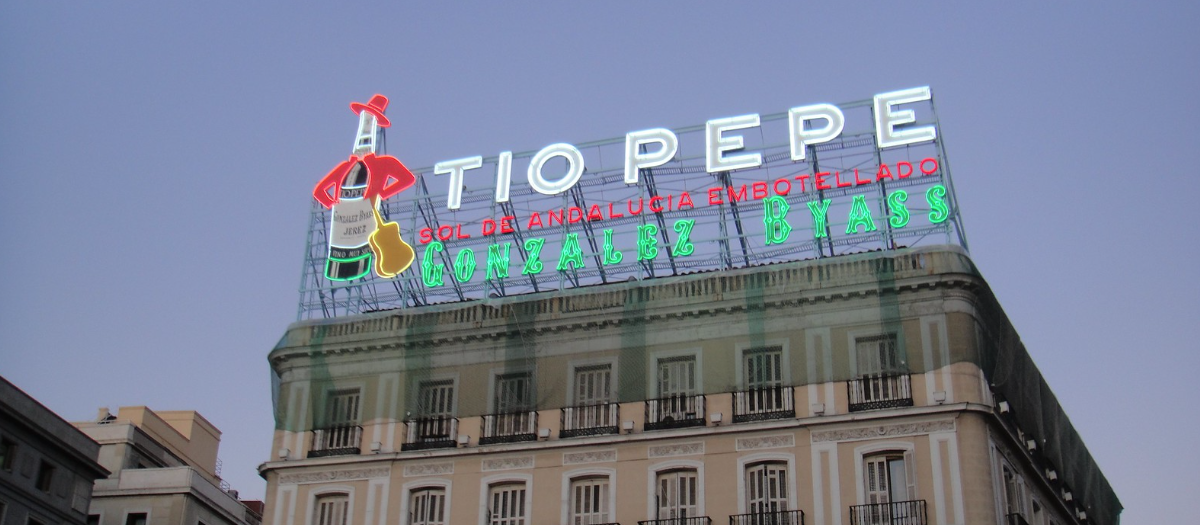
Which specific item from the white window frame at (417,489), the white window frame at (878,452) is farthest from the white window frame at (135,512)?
the white window frame at (878,452)

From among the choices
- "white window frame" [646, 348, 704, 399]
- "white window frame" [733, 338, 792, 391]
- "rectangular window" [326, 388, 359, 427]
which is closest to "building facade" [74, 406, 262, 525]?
"rectangular window" [326, 388, 359, 427]

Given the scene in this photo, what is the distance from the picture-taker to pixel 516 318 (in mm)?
44500

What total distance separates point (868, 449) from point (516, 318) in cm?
1295

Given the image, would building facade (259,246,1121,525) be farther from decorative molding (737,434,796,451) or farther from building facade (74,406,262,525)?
building facade (74,406,262,525)

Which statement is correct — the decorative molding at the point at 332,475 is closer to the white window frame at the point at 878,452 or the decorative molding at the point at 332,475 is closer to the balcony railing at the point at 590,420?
the balcony railing at the point at 590,420

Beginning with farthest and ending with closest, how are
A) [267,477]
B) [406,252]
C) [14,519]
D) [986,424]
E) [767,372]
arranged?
[14,519] → [406,252] → [267,477] → [767,372] → [986,424]

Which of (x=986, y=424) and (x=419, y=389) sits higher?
(x=419, y=389)

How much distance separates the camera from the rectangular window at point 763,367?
136 feet

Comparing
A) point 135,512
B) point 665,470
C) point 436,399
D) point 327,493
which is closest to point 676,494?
point 665,470

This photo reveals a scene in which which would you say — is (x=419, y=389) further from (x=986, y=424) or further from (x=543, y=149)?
(x=986, y=424)

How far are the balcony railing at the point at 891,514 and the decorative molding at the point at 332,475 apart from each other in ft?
51.5

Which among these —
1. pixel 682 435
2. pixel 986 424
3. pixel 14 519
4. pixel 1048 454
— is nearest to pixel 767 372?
pixel 682 435

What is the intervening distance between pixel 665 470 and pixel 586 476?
2.64 m

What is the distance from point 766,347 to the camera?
137ft
